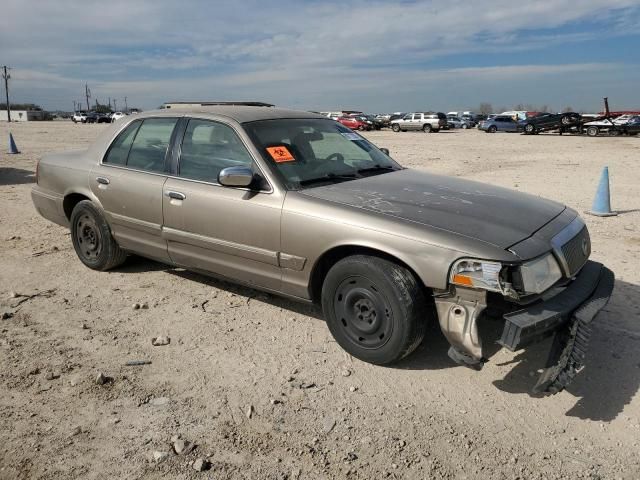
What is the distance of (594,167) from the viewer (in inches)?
591

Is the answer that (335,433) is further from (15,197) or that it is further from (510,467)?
(15,197)

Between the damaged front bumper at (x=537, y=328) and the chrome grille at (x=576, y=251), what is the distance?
0.78 feet

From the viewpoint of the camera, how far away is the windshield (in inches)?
155

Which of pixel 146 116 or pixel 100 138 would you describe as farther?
pixel 100 138

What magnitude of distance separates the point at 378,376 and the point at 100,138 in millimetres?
3646

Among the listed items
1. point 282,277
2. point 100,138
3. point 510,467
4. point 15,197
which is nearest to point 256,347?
point 282,277

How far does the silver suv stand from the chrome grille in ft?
137

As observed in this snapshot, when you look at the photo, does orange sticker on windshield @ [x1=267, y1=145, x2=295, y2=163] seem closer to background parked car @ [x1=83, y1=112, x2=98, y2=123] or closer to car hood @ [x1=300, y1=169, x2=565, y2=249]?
car hood @ [x1=300, y1=169, x2=565, y2=249]

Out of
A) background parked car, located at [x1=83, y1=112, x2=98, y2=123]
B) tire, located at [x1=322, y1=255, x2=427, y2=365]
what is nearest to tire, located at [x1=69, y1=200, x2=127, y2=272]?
tire, located at [x1=322, y1=255, x2=427, y2=365]

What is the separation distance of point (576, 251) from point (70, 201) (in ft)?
15.3

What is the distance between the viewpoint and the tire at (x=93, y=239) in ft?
16.6

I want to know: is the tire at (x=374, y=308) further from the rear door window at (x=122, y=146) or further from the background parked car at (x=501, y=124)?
the background parked car at (x=501, y=124)

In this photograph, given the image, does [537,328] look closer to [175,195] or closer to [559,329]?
[559,329]

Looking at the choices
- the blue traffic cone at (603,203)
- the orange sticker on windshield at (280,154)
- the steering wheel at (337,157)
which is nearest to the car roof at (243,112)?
the orange sticker on windshield at (280,154)
